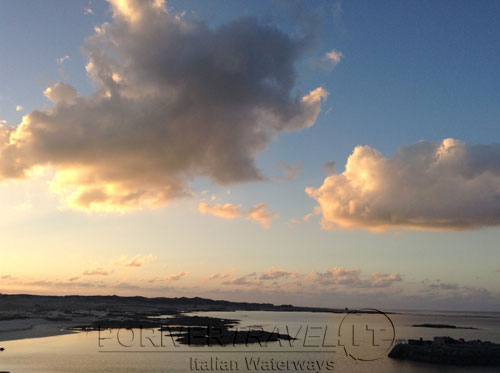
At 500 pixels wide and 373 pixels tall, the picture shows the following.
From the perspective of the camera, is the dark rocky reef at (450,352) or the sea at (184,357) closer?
the sea at (184,357)

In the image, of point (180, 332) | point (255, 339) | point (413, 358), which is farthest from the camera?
point (180, 332)

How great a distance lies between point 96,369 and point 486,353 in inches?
1851

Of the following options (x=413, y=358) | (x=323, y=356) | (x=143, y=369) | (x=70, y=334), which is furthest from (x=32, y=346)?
(x=413, y=358)

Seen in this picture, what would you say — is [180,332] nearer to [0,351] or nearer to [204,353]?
[204,353]

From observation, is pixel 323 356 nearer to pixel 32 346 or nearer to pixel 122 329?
pixel 32 346

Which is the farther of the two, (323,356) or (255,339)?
(255,339)

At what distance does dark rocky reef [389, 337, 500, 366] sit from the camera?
5516 centimetres

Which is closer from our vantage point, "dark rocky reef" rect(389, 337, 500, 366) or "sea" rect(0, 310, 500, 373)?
"sea" rect(0, 310, 500, 373)

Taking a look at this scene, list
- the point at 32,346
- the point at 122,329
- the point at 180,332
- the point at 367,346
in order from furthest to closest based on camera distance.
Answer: the point at 122,329 → the point at 180,332 → the point at 367,346 → the point at 32,346

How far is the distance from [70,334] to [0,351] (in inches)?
934

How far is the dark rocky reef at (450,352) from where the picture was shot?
5516 cm

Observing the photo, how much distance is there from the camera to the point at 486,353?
183 ft

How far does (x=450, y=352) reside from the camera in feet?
187

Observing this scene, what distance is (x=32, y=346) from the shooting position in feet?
210
